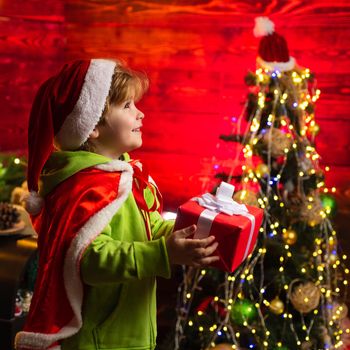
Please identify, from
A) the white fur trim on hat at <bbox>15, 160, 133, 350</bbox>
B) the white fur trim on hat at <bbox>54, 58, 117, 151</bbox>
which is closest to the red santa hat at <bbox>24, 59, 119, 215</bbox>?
the white fur trim on hat at <bbox>54, 58, 117, 151</bbox>

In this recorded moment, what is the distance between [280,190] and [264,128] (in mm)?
258

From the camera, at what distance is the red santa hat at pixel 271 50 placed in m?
2.17

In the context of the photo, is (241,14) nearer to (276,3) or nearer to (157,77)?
(276,3)

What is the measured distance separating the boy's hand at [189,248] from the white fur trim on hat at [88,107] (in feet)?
1.08

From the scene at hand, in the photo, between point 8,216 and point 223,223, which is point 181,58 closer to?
point 8,216

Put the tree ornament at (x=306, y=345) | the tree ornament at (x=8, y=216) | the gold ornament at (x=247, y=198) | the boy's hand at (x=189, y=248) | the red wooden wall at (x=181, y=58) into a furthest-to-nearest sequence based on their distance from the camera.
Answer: the red wooden wall at (x=181, y=58), the tree ornament at (x=8, y=216), the tree ornament at (x=306, y=345), the gold ornament at (x=247, y=198), the boy's hand at (x=189, y=248)

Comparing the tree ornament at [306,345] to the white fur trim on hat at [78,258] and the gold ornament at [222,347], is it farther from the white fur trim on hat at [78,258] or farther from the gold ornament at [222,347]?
the white fur trim on hat at [78,258]

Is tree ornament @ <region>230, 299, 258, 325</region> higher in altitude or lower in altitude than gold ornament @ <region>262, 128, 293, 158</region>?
lower

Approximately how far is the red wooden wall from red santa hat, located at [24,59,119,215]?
4.97 ft

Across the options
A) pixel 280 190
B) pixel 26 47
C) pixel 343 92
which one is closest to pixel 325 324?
pixel 280 190

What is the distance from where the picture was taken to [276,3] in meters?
2.67

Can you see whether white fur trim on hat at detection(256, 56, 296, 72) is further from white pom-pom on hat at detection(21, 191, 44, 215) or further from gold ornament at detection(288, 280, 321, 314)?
white pom-pom on hat at detection(21, 191, 44, 215)

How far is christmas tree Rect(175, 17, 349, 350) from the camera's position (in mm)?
2174

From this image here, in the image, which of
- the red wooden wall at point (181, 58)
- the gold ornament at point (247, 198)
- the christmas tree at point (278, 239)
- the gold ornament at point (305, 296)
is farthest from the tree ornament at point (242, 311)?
the red wooden wall at point (181, 58)
